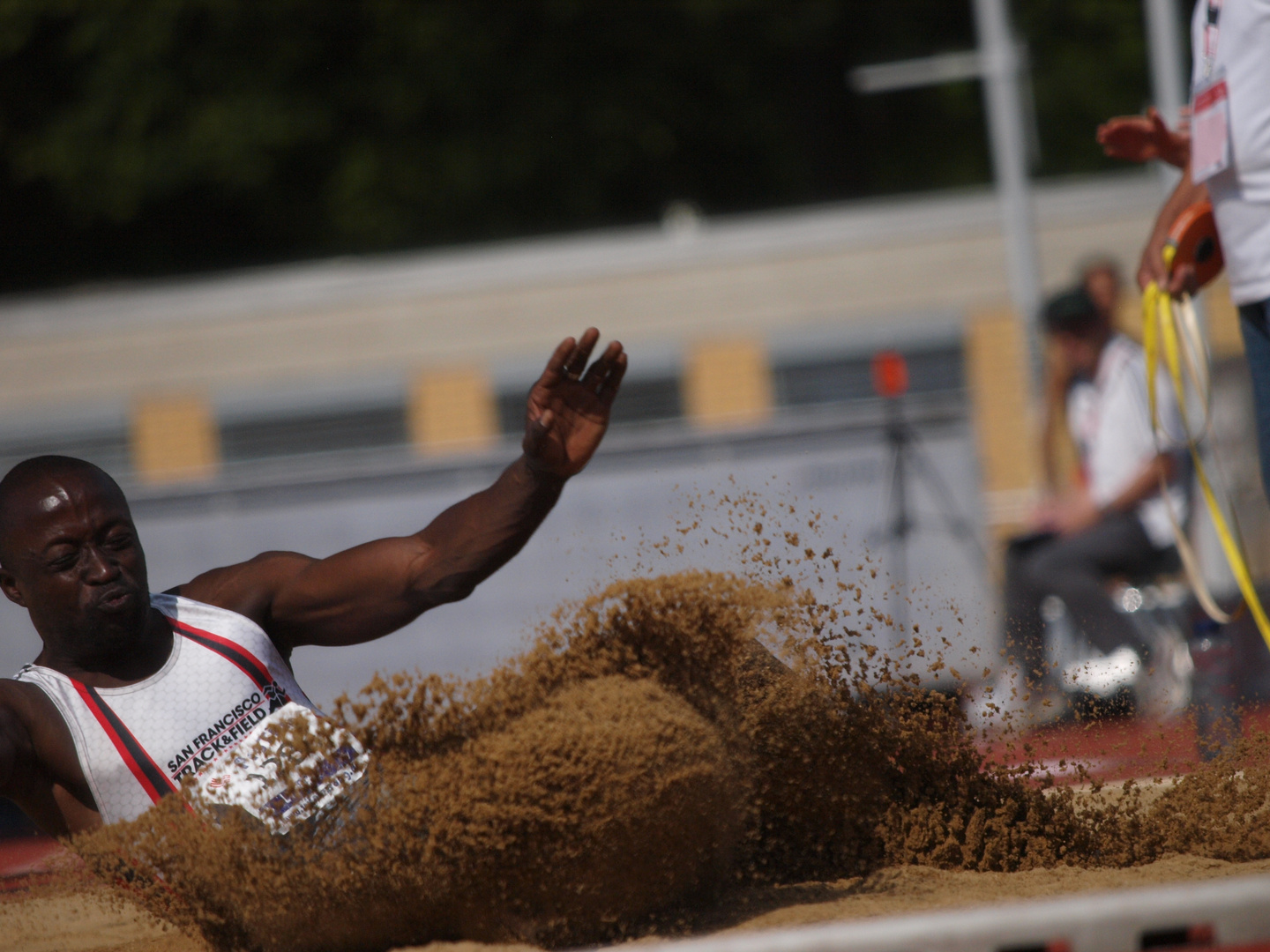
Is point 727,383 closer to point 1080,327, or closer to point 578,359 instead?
point 1080,327

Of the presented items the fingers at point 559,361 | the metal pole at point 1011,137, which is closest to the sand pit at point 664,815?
the fingers at point 559,361

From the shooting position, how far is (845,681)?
10.5ft

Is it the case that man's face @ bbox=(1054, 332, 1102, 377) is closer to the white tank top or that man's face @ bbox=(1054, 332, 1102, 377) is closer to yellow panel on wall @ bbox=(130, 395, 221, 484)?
the white tank top

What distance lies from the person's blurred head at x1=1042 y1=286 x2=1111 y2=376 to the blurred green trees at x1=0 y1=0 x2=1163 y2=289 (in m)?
16.2

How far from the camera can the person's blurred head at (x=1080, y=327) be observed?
6230 mm

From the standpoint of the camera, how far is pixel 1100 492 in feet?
20.3

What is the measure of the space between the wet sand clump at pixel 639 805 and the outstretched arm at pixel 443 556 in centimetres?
27

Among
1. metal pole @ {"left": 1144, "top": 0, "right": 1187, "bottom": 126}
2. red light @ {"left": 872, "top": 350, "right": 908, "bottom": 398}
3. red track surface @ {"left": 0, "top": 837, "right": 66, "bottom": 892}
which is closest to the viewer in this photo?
red track surface @ {"left": 0, "top": 837, "right": 66, "bottom": 892}

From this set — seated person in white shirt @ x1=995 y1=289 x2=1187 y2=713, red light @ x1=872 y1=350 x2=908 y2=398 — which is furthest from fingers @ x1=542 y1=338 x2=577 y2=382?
red light @ x1=872 y1=350 x2=908 y2=398

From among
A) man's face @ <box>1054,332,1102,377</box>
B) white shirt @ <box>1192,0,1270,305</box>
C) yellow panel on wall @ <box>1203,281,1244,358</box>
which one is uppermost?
white shirt @ <box>1192,0,1270,305</box>

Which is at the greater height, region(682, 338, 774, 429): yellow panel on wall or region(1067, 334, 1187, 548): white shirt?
region(1067, 334, 1187, 548): white shirt

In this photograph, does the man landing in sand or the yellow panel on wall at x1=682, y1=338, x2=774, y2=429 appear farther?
the yellow panel on wall at x1=682, y1=338, x2=774, y2=429

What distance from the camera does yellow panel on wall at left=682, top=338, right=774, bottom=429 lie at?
46.1ft

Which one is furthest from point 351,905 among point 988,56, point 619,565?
point 988,56
